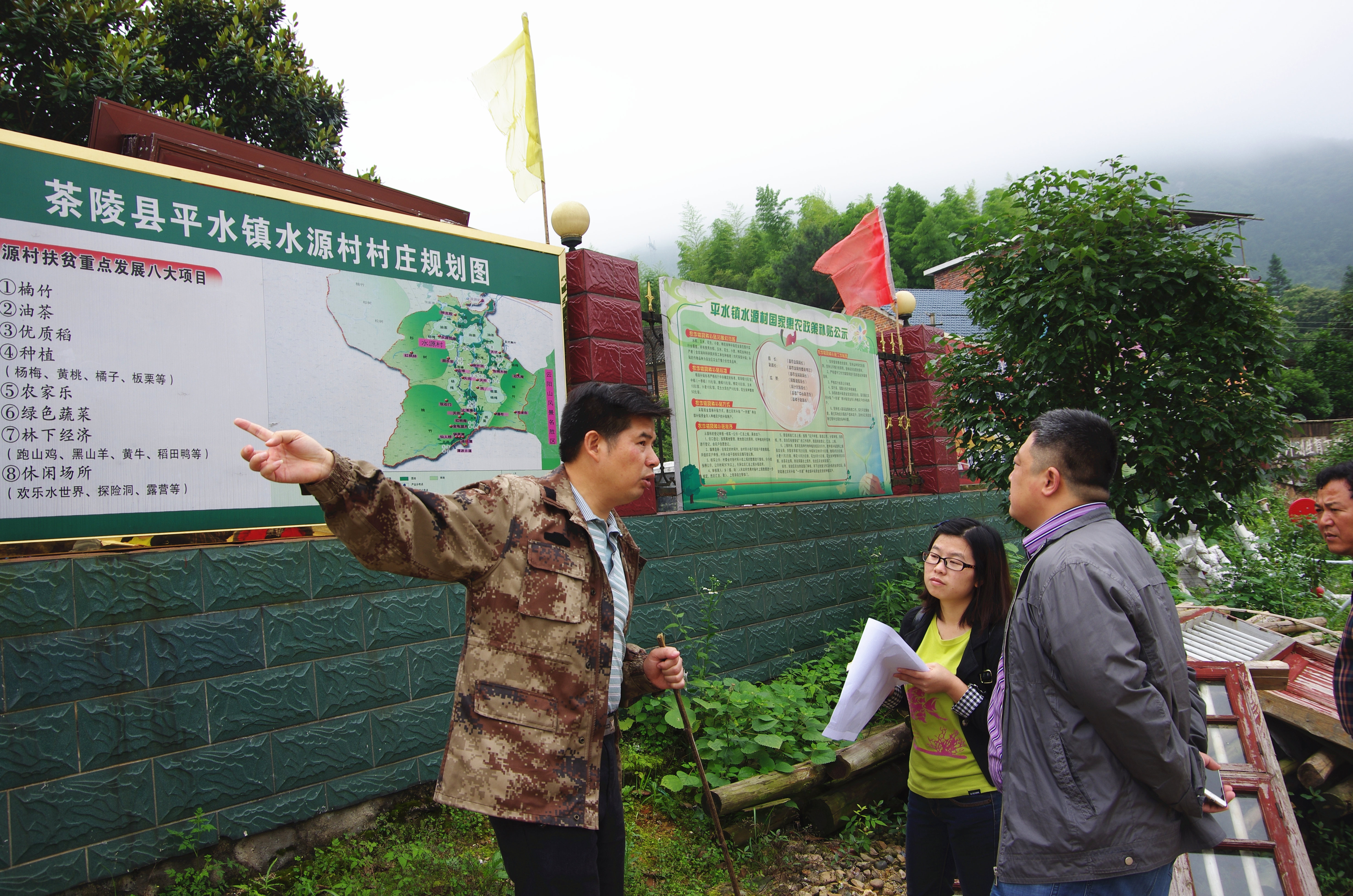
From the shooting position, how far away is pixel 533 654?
1.81m

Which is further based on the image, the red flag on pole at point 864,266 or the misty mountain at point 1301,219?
the misty mountain at point 1301,219

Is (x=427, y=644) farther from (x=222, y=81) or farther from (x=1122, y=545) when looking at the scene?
(x=222, y=81)

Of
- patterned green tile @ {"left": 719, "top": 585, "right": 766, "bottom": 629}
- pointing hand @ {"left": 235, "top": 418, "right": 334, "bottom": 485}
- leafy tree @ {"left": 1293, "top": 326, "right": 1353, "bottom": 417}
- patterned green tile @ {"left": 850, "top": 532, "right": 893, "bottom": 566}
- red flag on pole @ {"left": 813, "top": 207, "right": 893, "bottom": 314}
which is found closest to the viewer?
pointing hand @ {"left": 235, "top": 418, "right": 334, "bottom": 485}

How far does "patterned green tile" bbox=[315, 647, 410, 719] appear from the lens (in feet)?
11.2

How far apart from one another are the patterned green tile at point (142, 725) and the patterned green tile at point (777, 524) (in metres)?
3.44

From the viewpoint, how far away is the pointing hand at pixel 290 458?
4.57ft

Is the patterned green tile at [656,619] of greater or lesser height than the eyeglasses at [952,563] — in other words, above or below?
below

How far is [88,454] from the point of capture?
3088mm

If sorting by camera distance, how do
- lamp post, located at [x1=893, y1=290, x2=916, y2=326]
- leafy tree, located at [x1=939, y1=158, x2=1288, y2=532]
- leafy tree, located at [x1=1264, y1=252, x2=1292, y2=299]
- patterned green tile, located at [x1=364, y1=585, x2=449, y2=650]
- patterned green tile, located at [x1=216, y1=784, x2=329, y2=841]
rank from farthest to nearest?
leafy tree, located at [x1=1264, y1=252, x2=1292, y2=299], lamp post, located at [x1=893, y1=290, x2=916, y2=326], leafy tree, located at [x1=939, y1=158, x2=1288, y2=532], patterned green tile, located at [x1=364, y1=585, x2=449, y2=650], patterned green tile, located at [x1=216, y1=784, x2=329, y2=841]

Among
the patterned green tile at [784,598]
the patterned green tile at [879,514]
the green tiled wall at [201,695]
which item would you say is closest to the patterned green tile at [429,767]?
the green tiled wall at [201,695]

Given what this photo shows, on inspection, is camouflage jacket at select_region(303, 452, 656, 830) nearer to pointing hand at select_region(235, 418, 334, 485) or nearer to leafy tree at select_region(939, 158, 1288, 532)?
pointing hand at select_region(235, 418, 334, 485)

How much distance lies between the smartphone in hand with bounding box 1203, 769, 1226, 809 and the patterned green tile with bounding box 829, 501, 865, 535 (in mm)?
3677

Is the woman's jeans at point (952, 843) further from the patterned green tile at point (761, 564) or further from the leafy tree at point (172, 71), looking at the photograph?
the leafy tree at point (172, 71)

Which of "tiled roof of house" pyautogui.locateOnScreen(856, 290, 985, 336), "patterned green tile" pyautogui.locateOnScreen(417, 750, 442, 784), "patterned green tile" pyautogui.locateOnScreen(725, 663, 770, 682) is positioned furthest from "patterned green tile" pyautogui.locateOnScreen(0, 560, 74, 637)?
"tiled roof of house" pyautogui.locateOnScreen(856, 290, 985, 336)
